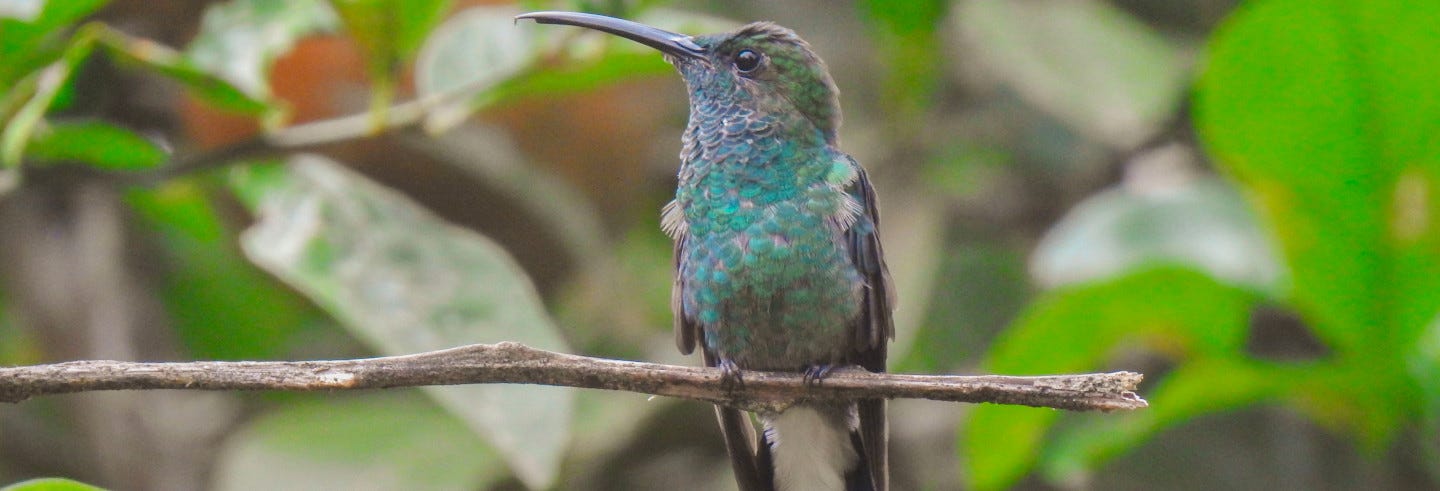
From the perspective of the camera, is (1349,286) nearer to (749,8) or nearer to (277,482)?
(749,8)

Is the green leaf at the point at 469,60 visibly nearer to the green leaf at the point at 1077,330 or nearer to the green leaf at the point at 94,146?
the green leaf at the point at 94,146

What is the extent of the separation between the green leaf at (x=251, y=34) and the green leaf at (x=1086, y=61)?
1737 millimetres

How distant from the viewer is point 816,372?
81.4 inches

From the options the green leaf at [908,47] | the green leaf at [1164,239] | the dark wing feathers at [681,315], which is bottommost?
the dark wing feathers at [681,315]

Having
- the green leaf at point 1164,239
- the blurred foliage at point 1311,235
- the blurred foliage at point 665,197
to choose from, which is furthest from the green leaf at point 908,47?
the blurred foliage at point 1311,235

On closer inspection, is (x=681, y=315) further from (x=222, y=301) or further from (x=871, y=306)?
(x=222, y=301)

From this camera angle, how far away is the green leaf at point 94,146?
7.87ft

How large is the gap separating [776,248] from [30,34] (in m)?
1.26

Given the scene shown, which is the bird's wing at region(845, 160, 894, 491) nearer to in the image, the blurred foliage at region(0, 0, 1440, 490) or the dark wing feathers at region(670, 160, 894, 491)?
the dark wing feathers at region(670, 160, 894, 491)

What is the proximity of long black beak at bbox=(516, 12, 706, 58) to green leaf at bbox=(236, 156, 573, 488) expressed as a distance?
53 centimetres

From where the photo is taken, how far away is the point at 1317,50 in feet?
8.89

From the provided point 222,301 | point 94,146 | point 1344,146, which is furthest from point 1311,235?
point 222,301

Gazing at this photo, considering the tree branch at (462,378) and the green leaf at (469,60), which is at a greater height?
the green leaf at (469,60)

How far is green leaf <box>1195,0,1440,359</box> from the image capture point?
2.66m
